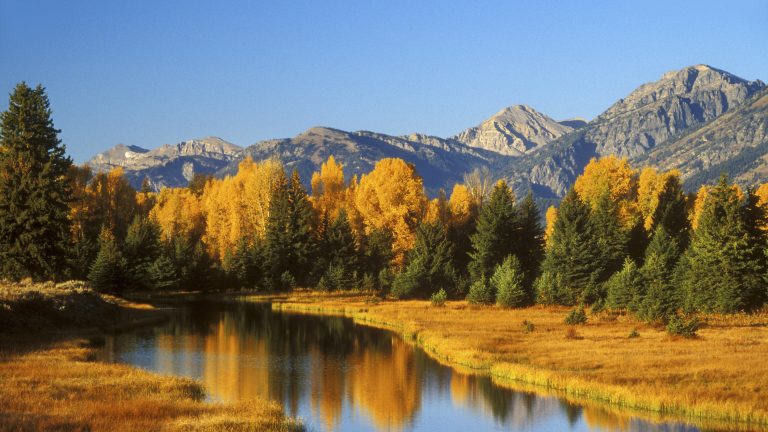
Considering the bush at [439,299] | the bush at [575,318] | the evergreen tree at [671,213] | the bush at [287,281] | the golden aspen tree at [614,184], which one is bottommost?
the bush at [575,318]

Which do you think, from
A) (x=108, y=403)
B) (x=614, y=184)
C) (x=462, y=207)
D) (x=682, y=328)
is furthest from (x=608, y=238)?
(x=108, y=403)

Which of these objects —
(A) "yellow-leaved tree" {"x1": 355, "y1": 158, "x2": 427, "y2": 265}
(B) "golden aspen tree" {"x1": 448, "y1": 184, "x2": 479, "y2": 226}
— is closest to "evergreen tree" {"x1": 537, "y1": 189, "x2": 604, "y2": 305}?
(A) "yellow-leaved tree" {"x1": 355, "y1": 158, "x2": 427, "y2": 265}

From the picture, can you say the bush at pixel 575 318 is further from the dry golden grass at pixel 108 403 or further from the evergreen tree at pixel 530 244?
the dry golden grass at pixel 108 403

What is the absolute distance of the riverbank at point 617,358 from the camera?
38062 mm

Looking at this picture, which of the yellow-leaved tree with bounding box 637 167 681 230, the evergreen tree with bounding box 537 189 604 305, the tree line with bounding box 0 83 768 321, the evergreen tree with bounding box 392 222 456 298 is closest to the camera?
the tree line with bounding box 0 83 768 321

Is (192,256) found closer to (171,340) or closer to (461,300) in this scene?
(461,300)

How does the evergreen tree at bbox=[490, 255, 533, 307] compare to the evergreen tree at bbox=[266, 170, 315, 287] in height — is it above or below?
below

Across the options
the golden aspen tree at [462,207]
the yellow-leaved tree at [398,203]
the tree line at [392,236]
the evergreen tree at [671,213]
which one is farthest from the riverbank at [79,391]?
the evergreen tree at [671,213]

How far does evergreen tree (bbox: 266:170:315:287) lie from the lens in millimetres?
115562

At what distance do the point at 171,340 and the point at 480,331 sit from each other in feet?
85.0

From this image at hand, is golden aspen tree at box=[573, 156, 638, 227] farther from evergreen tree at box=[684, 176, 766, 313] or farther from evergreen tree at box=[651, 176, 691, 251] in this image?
evergreen tree at box=[684, 176, 766, 313]

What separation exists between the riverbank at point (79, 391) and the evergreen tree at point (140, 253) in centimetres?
3589

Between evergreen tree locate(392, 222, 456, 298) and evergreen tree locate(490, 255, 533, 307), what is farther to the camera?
evergreen tree locate(392, 222, 456, 298)

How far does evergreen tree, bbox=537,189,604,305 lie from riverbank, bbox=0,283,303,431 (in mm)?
48018
